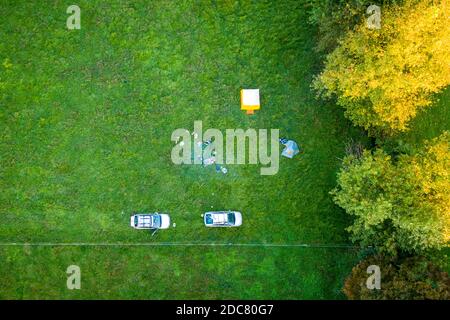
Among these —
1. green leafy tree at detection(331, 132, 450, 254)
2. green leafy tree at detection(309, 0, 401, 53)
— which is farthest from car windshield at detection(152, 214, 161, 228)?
green leafy tree at detection(309, 0, 401, 53)

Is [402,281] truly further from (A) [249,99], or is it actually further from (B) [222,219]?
(A) [249,99]

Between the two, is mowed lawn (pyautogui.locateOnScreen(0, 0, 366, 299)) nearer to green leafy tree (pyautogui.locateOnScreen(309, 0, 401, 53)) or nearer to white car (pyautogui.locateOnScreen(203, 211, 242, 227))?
white car (pyautogui.locateOnScreen(203, 211, 242, 227))

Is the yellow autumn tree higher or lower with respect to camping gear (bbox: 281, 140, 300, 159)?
higher

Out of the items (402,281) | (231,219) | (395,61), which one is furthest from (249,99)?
(402,281)

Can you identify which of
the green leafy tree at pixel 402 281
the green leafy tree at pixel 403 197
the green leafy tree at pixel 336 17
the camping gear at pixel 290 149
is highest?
the green leafy tree at pixel 336 17

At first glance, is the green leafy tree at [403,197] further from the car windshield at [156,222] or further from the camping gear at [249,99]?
the car windshield at [156,222]

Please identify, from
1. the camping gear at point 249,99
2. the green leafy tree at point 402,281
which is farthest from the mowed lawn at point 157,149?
the green leafy tree at point 402,281
